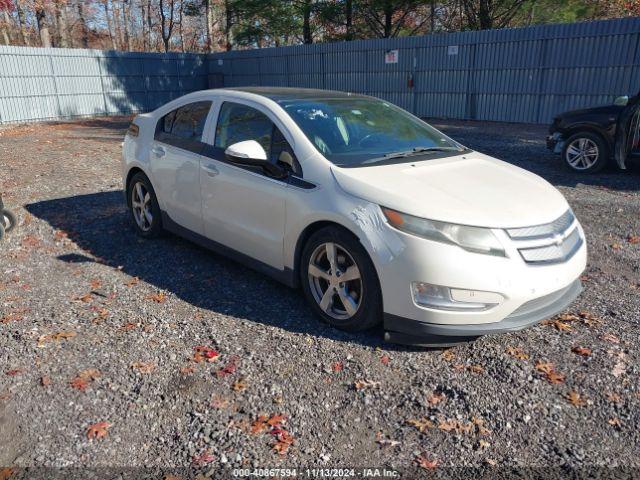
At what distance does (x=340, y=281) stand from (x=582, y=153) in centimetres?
704

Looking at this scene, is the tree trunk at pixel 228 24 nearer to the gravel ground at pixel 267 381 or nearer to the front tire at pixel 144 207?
the front tire at pixel 144 207

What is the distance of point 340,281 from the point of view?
376 cm

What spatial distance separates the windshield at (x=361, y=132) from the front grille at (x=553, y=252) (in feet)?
4.06

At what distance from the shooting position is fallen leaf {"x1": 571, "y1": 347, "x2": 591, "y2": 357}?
3547 millimetres

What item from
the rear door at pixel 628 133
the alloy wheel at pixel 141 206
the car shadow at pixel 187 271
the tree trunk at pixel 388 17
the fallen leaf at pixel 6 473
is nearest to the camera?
the fallen leaf at pixel 6 473

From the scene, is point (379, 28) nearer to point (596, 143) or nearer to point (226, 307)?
point (596, 143)

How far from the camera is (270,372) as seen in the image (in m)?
3.38

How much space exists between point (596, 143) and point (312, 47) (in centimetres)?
1458

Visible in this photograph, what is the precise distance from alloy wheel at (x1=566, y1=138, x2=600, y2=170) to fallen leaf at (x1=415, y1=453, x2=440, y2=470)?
7.83 meters

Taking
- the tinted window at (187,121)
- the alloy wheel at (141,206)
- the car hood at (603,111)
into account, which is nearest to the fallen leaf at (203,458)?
the tinted window at (187,121)

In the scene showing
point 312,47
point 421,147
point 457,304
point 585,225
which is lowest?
point 585,225

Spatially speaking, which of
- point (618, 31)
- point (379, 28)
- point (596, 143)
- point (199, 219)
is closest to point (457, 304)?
point (199, 219)

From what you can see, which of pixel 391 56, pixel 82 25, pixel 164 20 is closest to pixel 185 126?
pixel 391 56

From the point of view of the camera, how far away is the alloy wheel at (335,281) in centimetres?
370
